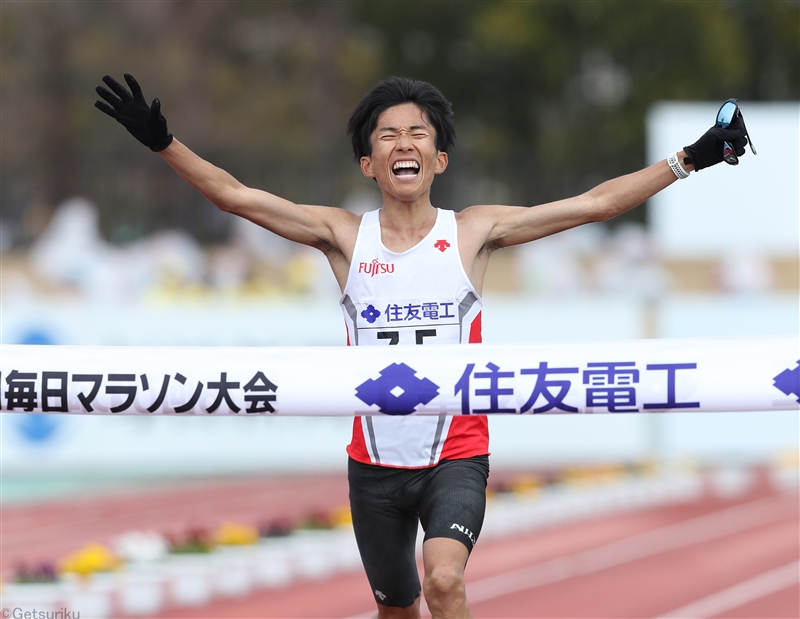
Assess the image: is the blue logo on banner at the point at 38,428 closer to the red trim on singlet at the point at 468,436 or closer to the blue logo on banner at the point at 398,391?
the red trim on singlet at the point at 468,436

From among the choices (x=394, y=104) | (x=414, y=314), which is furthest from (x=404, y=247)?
(x=394, y=104)

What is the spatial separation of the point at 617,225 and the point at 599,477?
2053cm

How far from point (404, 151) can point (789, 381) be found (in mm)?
1517

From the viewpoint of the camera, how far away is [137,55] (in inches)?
1324

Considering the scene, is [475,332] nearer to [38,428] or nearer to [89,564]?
[89,564]

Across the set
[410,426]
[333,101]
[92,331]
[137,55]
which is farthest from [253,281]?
[137,55]

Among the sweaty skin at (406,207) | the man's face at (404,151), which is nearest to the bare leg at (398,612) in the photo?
the sweaty skin at (406,207)

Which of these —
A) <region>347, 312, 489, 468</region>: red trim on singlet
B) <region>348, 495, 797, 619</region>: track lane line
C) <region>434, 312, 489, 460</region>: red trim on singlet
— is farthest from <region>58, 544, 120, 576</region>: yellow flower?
<region>434, 312, 489, 460</region>: red trim on singlet

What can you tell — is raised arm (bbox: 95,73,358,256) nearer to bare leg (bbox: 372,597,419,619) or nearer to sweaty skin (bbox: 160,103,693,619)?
sweaty skin (bbox: 160,103,693,619)

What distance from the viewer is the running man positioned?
4.25 meters

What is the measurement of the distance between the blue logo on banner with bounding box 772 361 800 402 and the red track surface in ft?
11.2

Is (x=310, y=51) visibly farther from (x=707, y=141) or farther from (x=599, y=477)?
(x=707, y=141)

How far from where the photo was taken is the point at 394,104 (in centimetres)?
432

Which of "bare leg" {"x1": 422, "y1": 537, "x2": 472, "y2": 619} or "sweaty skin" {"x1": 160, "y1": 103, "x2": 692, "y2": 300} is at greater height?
"sweaty skin" {"x1": 160, "y1": 103, "x2": 692, "y2": 300}
